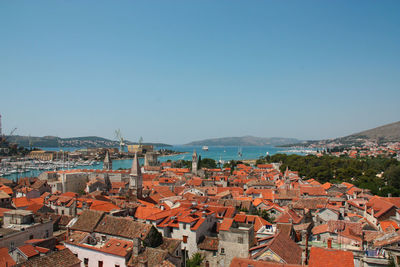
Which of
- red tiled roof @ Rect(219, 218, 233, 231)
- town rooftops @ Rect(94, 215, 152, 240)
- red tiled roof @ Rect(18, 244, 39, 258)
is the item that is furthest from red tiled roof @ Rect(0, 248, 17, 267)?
red tiled roof @ Rect(219, 218, 233, 231)

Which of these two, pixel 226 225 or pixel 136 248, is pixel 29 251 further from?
pixel 226 225

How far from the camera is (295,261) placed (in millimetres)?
14359

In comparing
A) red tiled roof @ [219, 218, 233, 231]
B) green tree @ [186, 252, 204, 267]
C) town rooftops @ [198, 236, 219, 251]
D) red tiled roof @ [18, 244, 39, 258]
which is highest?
red tiled roof @ [219, 218, 233, 231]

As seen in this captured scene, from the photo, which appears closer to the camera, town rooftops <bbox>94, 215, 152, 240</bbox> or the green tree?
the green tree

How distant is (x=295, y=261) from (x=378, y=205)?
65.5 feet

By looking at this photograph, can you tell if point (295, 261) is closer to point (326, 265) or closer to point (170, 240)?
point (326, 265)

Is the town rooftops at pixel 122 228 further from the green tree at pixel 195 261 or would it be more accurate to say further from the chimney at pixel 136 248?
the green tree at pixel 195 261

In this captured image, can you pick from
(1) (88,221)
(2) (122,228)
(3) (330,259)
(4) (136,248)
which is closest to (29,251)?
(4) (136,248)

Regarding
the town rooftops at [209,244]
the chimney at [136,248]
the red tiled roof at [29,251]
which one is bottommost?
the town rooftops at [209,244]

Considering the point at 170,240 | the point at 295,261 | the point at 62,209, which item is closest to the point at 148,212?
the point at 170,240

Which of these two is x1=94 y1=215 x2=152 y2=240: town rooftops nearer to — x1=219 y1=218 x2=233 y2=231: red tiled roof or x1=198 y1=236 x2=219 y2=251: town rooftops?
x1=198 y1=236 x2=219 y2=251: town rooftops

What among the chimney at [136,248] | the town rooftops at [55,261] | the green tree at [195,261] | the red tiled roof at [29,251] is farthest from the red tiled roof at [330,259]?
the red tiled roof at [29,251]

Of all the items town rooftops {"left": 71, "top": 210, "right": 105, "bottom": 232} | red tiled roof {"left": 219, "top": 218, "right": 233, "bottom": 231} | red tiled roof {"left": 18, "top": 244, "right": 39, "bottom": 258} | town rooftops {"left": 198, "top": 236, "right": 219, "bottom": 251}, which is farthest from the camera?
town rooftops {"left": 71, "top": 210, "right": 105, "bottom": 232}

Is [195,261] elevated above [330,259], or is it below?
below
